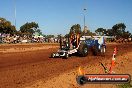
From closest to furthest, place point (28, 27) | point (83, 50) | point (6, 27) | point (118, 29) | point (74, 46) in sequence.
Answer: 1. point (74, 46)
2. point (83, 50)
3. point (6, 27)
4. point (28, 27)
5. point (118, 29)

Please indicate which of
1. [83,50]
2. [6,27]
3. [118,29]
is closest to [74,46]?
[83,50]

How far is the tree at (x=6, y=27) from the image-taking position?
6825 centimetres

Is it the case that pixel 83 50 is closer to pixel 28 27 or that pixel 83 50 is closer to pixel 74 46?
pixel 74 46

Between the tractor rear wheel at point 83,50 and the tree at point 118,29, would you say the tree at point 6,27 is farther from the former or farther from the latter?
the tree at point 118,29

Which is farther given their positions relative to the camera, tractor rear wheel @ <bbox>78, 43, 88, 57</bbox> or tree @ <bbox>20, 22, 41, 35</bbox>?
tree @ <bbox>20, 22, 41, 35</bbox>

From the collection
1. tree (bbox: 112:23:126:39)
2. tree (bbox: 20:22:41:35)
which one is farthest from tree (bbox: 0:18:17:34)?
tree (bbox: 112:23:126:39)

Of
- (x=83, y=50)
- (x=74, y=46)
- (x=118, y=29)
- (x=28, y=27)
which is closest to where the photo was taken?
(x=74, y=46)

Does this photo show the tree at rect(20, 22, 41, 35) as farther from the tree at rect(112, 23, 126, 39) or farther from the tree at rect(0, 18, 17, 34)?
the tree at rect(112, 23, 126, 39)

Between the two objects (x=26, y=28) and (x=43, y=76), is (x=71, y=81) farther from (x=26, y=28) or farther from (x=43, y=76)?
(x=26, y=28)

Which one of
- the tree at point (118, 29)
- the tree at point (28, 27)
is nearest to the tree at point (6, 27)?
the tree at point (28, 27)

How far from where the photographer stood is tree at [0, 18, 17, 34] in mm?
68250

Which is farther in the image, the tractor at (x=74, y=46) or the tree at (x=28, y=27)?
the tree at (x=28, y=27)

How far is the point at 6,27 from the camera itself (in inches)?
2712

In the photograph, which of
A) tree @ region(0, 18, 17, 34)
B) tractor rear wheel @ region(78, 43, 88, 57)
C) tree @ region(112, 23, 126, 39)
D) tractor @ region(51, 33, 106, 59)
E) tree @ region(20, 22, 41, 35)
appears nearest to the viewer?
tractor @ region(51, 33, 106, 59)
